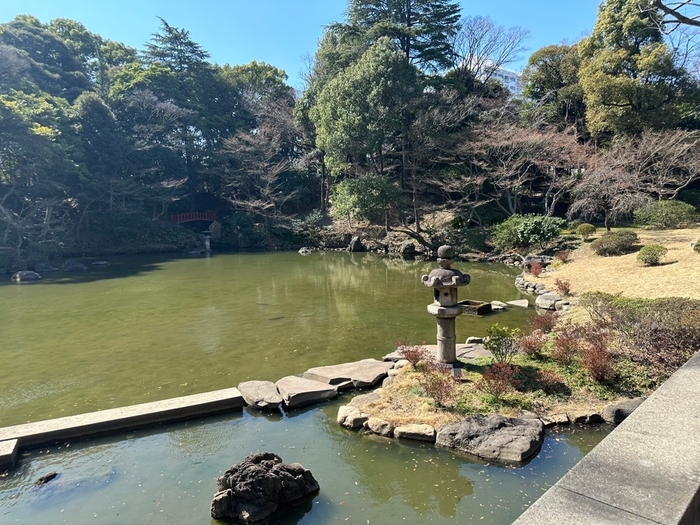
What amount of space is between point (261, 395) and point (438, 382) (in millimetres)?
2488

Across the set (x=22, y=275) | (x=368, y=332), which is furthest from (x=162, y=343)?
(x=22, y=275)

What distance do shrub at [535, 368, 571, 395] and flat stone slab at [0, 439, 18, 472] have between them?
6.44 meters

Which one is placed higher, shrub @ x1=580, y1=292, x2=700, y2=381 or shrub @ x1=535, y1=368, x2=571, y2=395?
shrub @ x1=580, y1=292, x2=700, y2=381

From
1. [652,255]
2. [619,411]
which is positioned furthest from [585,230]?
[619,411]

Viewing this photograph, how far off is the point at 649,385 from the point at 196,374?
689cm

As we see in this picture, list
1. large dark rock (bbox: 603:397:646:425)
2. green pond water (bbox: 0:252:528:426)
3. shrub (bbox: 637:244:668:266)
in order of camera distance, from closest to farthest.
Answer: large dark rock (bbox: 603:397:646:425)
green pond water (bbox: 0:252:528:426)
shrub (bbox: 637:244:668:266)

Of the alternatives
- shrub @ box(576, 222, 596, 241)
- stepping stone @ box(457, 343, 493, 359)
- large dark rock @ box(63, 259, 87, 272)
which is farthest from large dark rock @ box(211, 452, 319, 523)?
large dark rock @ box(63, 259, 87, 272)

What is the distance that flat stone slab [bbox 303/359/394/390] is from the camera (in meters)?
7.06

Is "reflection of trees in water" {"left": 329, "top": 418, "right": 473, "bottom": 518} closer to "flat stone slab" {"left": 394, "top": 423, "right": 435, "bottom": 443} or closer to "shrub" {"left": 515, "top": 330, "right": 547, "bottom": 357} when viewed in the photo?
"flat stone slab" {"left": 394, "top": 423, "right": 435, "bottom": 443}

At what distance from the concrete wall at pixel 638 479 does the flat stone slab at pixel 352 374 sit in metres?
4.52

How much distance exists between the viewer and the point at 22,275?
66.5ft

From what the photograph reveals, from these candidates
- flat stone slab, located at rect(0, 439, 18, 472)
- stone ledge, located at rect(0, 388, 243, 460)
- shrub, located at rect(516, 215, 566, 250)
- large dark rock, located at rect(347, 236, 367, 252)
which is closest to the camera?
flat stone slab, located at rect(0, 439, 18, 472)

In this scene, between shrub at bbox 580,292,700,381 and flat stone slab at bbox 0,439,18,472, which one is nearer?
flat stone slab at bbox 0,439,18,472

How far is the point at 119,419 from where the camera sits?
5.87 metres
